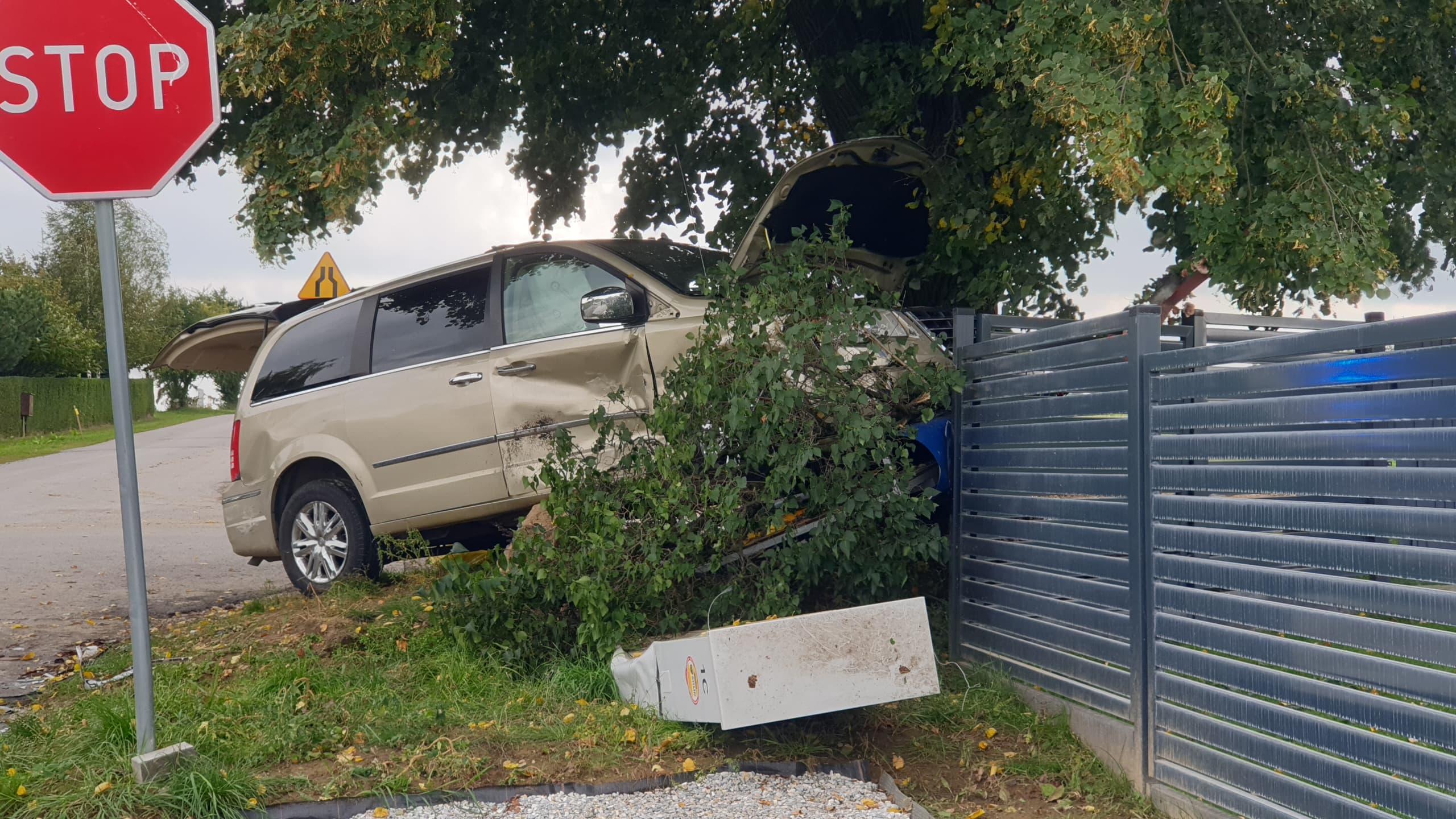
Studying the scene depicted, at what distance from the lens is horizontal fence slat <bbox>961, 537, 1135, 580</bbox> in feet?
15.3

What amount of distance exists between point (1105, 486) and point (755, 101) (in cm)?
743

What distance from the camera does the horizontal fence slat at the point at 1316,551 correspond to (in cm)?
317

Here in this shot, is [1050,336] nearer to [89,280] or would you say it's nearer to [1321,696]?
[1321,696]

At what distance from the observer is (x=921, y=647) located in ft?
15.1

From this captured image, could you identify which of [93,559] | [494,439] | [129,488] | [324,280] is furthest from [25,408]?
[129,488]

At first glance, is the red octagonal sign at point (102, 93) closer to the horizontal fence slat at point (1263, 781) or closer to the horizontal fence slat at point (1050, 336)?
the horizontal fence slat at point (1050, 336)

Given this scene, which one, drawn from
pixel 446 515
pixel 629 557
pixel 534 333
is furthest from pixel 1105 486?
pixel 446 515

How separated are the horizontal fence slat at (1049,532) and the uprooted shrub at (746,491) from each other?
0.28 m

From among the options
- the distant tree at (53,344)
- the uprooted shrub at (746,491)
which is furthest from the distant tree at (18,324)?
the uprooted shrub at (746,491)

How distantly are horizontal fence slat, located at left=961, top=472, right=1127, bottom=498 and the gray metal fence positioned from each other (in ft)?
0.04

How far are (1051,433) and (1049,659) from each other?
3.25ft

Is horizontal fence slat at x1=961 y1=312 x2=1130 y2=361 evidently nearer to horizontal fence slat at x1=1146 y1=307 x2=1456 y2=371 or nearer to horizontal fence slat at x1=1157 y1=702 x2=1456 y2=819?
horizontal fence slat at x1=1146 y1=307 x2=1456 y2=371

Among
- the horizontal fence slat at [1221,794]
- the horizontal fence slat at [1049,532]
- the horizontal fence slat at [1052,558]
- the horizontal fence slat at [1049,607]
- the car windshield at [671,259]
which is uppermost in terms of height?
the car windshield at [671,259]

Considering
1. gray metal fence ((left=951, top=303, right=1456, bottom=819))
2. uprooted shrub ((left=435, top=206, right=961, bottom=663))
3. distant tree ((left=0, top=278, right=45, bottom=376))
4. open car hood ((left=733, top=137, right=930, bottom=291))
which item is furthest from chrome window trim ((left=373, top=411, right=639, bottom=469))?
distant tree ((left=0, top=278, right=45, bottom=376))
